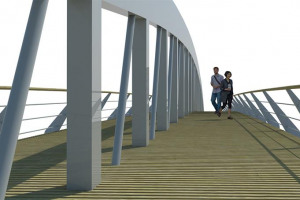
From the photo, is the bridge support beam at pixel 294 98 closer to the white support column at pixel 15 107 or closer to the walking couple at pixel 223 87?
the walking couple at pixel 223 87

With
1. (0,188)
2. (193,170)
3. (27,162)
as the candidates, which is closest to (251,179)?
(193,170)

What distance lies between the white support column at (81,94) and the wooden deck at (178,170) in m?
0.20

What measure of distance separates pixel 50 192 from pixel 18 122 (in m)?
1.11

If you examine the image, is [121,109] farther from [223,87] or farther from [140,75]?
[223,87]

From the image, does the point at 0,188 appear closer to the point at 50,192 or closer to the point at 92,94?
the point at 50,192

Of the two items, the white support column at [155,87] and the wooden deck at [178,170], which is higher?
the white support column at [155,87]

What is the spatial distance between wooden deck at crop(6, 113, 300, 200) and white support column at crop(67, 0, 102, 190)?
0.20 m

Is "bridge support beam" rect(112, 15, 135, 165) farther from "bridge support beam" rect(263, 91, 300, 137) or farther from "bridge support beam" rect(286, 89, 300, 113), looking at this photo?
"bridge support beam" rect(263, 91, 300, 137)

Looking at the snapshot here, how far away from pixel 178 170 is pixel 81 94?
156cm

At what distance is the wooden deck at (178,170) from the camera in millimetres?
4199

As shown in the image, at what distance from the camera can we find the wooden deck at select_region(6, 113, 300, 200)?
4.20m

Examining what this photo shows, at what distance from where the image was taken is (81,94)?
4.36 metres

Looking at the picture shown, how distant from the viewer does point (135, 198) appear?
399 centimetres

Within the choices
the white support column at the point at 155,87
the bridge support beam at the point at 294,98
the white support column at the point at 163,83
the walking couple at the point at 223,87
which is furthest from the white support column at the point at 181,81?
the bridge support beam at the point at 294,98
